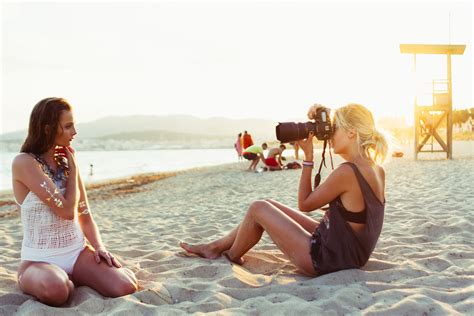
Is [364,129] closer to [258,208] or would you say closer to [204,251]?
[258,208]

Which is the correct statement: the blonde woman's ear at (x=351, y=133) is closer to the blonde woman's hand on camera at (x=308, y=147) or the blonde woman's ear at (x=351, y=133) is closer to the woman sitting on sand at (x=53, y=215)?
the blonde woman's hand on camera at (x=308, y=147)

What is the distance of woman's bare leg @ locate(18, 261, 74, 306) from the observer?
2.59 m

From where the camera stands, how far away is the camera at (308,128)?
9.67 ft

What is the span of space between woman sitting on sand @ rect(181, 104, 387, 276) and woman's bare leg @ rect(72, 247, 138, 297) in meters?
0.99

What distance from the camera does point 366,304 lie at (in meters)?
2.44

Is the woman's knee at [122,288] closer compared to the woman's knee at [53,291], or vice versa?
the woman's knee at [53,291]

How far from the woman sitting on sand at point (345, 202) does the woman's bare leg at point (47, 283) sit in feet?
4.33

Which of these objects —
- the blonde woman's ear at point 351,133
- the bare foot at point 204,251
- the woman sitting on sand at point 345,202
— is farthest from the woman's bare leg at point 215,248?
the blonde woman's ear at point 351,133

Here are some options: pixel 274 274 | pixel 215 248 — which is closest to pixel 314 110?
pixel 274 274

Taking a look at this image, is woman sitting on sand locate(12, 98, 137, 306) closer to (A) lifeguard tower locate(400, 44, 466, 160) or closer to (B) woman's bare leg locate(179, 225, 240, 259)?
(B) woman's bare leg locate(179, 225, 240, 259)

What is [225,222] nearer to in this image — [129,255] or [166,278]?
[129,255]

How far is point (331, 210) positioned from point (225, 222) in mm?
2479

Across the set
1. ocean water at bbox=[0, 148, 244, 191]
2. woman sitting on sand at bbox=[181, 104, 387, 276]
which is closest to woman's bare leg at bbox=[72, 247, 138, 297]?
woman sitting on sand at bbox=[181, 104, 387, 276]

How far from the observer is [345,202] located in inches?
114
